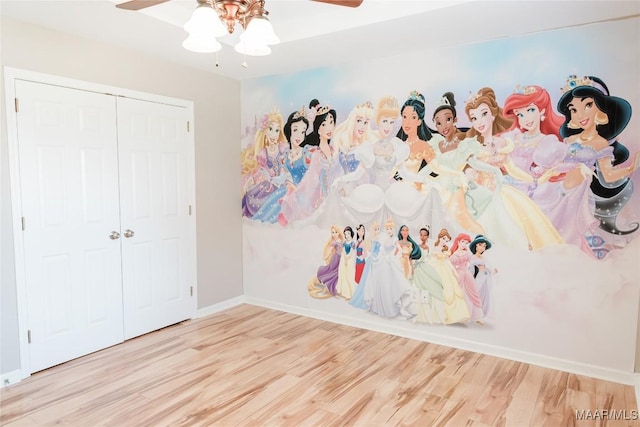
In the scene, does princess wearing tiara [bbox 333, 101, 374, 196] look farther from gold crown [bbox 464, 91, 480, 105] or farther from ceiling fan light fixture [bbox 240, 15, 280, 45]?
ceiling fan light fixture [bbox 240, 15, 280, 45]

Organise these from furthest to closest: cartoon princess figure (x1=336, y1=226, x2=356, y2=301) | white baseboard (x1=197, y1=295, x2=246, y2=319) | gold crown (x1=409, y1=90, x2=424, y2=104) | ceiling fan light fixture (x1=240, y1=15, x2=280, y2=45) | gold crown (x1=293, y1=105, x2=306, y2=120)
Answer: white baseboard (x1=197, y1=295, x2=246, y2=319) < gold crown (x1=293, y1=105, x2=306, y2=120) < cartoon princess figure (x1=336, y1=226, x2=356, y2=301) < gold crown (x1=409, y1=90, x2=424, y2=104) < ceiling fan light fixture (x1=240, y1=15, x2=280, y2=45)

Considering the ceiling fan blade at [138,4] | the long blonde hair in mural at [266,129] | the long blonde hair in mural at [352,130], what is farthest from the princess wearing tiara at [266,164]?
the ceiling fan blade at [138,4]

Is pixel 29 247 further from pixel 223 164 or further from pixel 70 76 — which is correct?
pixel 223 164

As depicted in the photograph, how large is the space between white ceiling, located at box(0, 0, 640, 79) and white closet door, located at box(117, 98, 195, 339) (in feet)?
2.07

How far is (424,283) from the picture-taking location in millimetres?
3641

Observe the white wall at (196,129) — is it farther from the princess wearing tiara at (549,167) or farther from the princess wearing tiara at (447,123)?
the princess wearing tiara at (549,167)

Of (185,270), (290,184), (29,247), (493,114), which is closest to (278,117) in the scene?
(290,184)

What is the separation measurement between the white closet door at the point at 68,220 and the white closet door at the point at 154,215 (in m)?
0.10

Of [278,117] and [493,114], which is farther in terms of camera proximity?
[278,117]

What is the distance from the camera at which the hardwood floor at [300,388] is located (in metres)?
2.51

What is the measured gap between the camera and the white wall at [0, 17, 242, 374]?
2.88 metres

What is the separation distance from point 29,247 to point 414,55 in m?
3.35

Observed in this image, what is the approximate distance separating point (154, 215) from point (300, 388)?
2.07 metres

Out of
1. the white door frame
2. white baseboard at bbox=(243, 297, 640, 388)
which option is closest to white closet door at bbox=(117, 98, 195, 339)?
the white door frame
